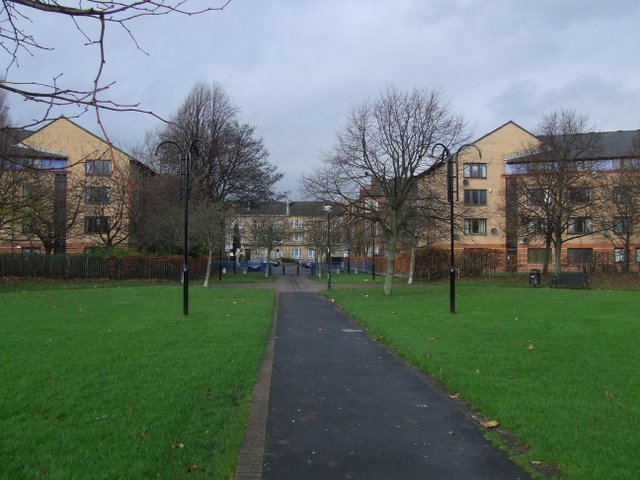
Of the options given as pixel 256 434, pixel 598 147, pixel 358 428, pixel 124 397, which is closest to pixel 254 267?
pixel 598 147

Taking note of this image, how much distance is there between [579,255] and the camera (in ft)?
178

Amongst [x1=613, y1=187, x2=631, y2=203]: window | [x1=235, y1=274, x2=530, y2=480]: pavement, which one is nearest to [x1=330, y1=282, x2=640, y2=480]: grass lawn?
[x1=235, y1=274, x2=530, y2=480]: pavement

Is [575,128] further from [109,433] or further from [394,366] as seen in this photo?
[109,433]

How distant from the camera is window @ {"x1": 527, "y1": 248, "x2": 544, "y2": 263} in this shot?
54.6 m

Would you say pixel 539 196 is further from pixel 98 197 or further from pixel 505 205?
pixel 98 197

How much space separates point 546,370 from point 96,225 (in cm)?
3902

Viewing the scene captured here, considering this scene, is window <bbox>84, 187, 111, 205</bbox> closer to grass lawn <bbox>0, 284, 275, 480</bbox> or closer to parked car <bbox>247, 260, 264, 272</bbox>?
grass lawn <bbox>0, 284, 275, 480</bbox>

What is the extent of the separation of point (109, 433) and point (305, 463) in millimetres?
1908

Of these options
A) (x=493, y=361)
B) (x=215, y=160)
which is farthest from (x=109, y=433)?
(x=215, y=160)

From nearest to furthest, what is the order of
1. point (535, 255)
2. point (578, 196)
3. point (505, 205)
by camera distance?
point (578, 196) → point (505, 205) → point (535, 255)

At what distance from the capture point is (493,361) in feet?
29.5

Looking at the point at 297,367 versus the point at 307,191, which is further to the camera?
the point at 307,191

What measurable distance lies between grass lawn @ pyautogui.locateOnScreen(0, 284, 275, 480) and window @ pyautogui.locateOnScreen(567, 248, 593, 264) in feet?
153

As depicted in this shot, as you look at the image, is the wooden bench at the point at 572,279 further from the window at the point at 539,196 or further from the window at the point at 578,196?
the window at the point at 578,196
